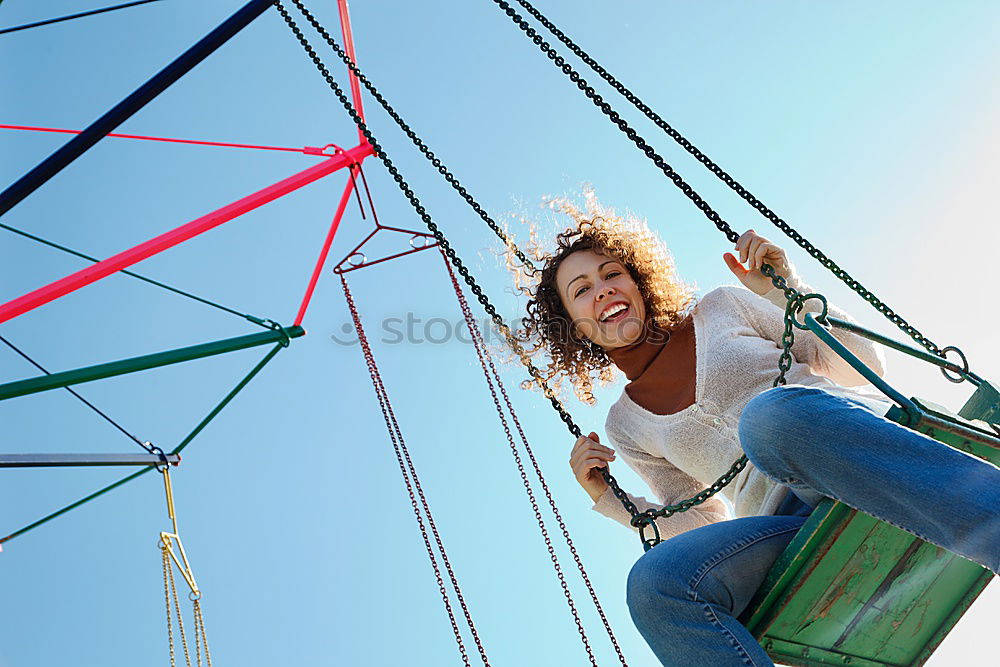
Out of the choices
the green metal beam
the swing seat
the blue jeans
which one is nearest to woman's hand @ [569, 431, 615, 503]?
the blue jeans

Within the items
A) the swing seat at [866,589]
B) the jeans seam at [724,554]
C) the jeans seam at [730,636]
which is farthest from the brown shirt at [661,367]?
the jeans seam at [730,636]

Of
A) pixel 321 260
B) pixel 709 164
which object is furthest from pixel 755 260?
pixel 321 260

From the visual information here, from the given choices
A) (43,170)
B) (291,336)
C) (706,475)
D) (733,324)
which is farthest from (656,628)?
(43,170)

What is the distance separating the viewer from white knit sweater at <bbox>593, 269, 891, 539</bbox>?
2547 millimetres

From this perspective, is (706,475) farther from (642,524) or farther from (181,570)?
(181,570)

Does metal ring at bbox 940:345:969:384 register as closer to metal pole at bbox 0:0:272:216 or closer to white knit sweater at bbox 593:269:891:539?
white knit sweater at bbox 593:269:891:539

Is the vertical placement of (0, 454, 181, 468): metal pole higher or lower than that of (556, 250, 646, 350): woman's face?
higher

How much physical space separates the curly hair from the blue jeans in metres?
1.03

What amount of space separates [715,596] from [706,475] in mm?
723

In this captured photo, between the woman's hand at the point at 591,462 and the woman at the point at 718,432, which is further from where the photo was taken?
the woman's hand at the point at 591,462

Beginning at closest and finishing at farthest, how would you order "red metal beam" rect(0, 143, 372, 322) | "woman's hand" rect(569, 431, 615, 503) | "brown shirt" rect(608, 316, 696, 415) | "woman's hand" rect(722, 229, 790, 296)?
"woman's hand" rect(722, 229, 790, 296) < "woman's hand" rect(569, 431, 615, 503) < "brown shirt" rect(608, 316, 696, 415) < "red metal beam" rect(0, 143, 372, 322)

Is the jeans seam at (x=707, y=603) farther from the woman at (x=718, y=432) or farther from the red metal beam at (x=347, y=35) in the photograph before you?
the red metal beam at (x=347, y=35)

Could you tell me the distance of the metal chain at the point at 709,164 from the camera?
2.43 metres

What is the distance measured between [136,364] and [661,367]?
83.0 inches
